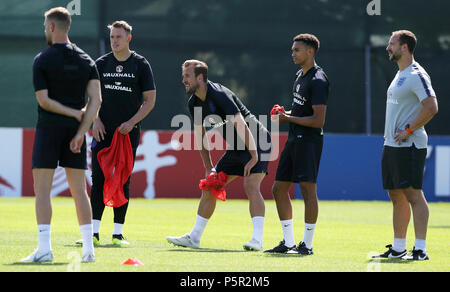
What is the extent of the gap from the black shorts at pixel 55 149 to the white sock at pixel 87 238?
0.50 m

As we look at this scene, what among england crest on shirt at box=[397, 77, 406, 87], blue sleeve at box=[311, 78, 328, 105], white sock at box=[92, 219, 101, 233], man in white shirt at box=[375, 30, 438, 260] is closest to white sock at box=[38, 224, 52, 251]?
white sock at box=[92, 219, 101, 233]

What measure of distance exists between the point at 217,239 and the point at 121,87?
215 cm

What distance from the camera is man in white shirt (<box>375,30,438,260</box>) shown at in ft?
27.2

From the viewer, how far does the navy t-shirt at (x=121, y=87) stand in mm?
9547

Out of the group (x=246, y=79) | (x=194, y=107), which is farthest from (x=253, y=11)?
(x=194, y=107)

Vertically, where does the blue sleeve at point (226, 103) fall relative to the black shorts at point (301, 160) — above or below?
above

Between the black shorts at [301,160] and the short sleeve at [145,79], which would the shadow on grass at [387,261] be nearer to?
the black shorts at [301,160]

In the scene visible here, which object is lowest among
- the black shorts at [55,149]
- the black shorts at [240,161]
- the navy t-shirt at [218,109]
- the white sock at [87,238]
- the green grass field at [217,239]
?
the green grass field at [217,239]

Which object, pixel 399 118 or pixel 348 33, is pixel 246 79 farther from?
pixel 399 118

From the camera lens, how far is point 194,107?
911 centimetres

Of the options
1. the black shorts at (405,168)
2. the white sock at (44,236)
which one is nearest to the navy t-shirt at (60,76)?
the white sock at (44,236)

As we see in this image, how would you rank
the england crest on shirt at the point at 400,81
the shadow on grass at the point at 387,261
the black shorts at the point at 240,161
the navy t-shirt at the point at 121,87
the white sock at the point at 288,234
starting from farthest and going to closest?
the navy t-shirt at the point at 121,87, the black shorts at the point at 240,161, the white sock at the point at 288,234, the england crest on shirt at the point at 400,81, the shadow on grass at the point at 387,261

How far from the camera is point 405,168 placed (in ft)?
27.5

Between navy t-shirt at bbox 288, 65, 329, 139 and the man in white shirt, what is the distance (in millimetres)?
655
